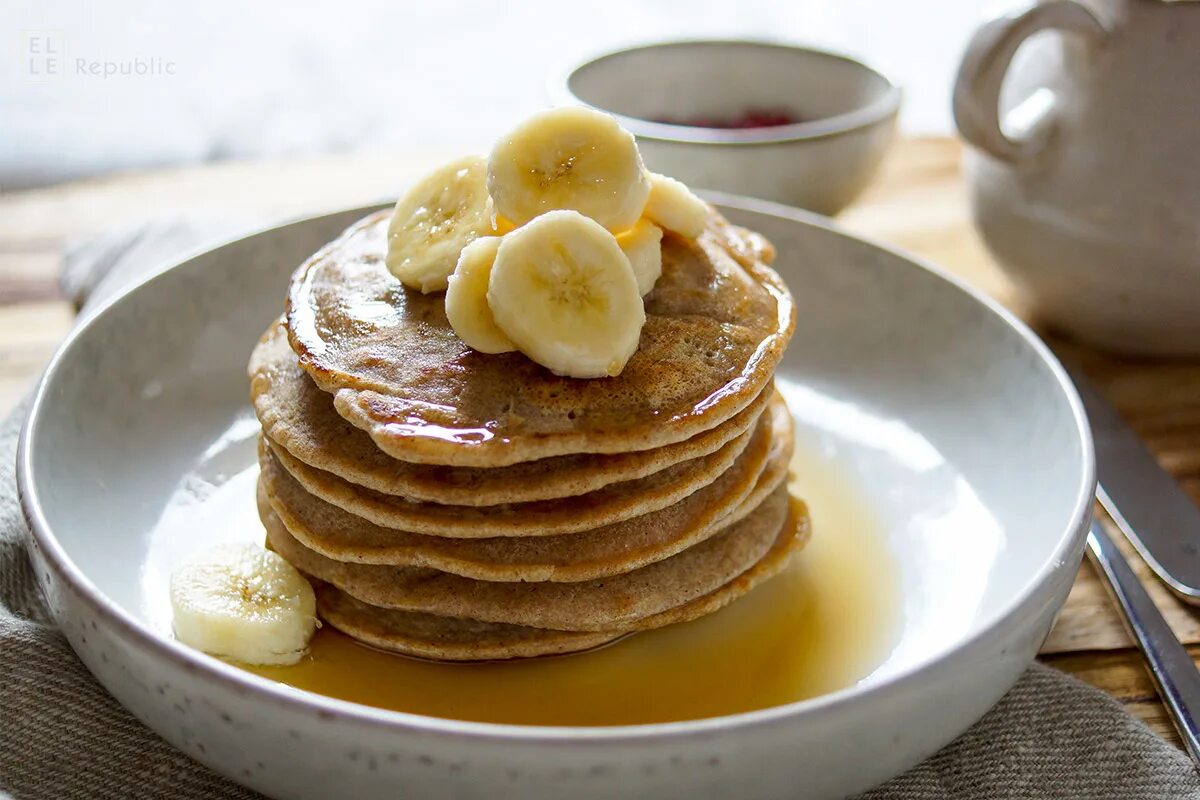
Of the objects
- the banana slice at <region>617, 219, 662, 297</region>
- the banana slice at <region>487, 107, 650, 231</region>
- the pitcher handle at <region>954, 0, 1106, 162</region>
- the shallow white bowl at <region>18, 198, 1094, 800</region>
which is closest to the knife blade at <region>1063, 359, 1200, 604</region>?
the shallow white bowl at <region>18, 198, 1094, 800</region>

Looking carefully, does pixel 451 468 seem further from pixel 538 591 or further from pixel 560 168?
pixel 560 168

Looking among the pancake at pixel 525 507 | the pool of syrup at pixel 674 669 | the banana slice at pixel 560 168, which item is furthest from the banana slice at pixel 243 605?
the banana slice at pixel 560 168

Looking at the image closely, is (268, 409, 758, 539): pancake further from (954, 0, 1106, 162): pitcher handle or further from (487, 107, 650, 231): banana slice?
(954, 0, 1106, 162): pitcher handle

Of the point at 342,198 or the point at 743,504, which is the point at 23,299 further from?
the point at 743,504

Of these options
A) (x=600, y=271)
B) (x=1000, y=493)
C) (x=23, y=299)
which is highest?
(x=600, y=271)

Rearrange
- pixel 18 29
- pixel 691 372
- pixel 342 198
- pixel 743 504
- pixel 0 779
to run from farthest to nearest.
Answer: pixel 18 29
pixel 342 198
pixel 743 504
pixel 691 372
pixel 0 779

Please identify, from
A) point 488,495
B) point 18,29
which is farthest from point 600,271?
point 18,29

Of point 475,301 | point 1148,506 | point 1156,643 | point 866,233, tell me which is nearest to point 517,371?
point 475,301
